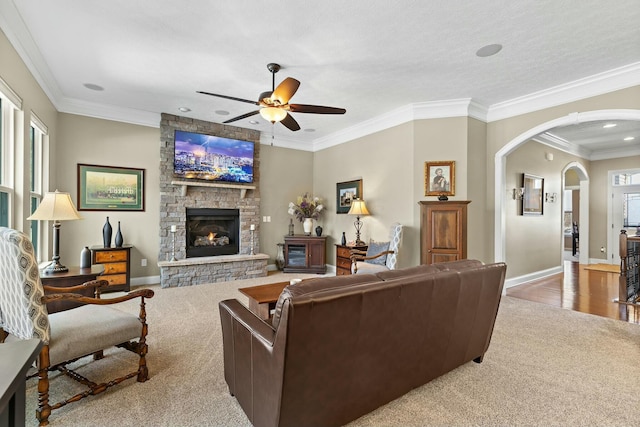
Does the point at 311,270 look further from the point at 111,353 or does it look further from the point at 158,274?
the point at 111,353

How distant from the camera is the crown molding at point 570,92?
3.57 meters

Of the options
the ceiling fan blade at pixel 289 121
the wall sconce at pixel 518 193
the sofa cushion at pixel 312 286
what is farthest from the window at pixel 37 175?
the wall sconce at pixel 518 193

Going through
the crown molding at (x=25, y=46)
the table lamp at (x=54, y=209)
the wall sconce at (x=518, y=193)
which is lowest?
the table lamp at (x=54, y=209)

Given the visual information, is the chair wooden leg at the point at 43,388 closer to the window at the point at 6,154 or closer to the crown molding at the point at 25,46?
the window at the point at 6,154

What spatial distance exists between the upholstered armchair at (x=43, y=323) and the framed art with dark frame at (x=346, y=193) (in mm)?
4390

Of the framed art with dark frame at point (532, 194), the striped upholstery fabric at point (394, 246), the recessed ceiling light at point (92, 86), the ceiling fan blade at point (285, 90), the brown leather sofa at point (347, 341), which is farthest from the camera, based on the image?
the framed art with dark frame at point (532, 194)

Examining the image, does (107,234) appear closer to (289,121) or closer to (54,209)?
(54,209)

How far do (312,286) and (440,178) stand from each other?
152 inches

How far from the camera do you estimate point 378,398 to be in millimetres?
1842

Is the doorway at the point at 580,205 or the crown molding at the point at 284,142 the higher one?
the crown molding at the point at 284,142

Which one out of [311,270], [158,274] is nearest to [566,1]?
[311,270]

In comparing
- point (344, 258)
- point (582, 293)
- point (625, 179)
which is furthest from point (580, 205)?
point (344, 258)

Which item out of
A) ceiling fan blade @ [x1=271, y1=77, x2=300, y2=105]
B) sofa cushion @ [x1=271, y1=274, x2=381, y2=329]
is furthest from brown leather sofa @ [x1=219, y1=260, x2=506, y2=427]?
ceiling fan blade @ [x1=271, y1=77, x2=300, y2=105]

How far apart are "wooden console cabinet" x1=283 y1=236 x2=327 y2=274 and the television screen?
5.12 feet
